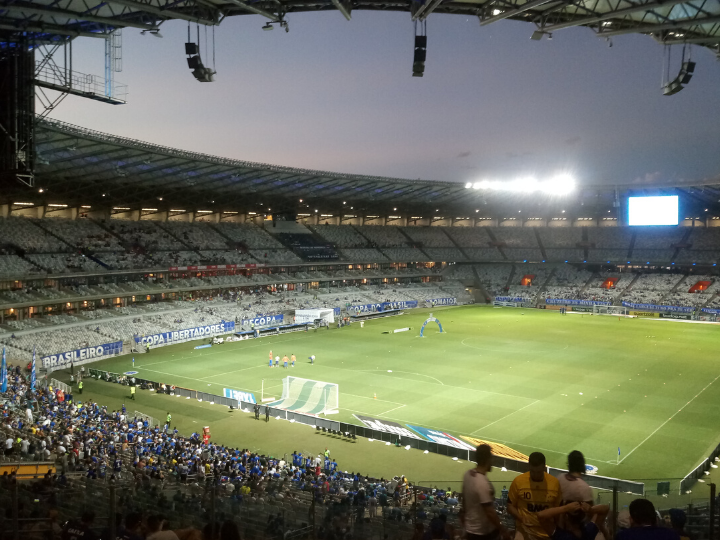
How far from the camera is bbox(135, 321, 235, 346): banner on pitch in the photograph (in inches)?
2072

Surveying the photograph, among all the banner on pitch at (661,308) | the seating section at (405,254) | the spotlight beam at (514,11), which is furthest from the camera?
the seating section at (405,254)

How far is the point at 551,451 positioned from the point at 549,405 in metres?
7.73

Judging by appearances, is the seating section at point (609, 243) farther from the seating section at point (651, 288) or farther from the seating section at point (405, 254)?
the seating section at point (405, 254)

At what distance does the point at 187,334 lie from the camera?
56.6 m

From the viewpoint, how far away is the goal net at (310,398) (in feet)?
107

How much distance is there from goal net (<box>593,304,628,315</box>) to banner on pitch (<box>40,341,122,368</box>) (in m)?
59.9

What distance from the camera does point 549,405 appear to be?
33.7m

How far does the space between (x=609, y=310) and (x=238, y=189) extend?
1996 inches

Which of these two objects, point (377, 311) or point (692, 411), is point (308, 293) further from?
point (692, 411)

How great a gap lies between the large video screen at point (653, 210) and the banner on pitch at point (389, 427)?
2400 inches

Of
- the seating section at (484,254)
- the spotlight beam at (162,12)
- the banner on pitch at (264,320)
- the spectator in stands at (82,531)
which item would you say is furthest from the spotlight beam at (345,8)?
the seating section at (484,254)

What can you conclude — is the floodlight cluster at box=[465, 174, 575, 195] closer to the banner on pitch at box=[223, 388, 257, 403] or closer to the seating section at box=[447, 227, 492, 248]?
the seating section at box=[447, 227, 492, 248]

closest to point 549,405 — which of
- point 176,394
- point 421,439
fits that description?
point 421,439

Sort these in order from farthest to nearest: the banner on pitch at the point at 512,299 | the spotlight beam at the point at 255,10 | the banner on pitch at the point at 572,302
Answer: the banner on pitch at the point at 512,299
the banner on pitch at the point at 572,302
the spotlight beam at the point at 255,10
